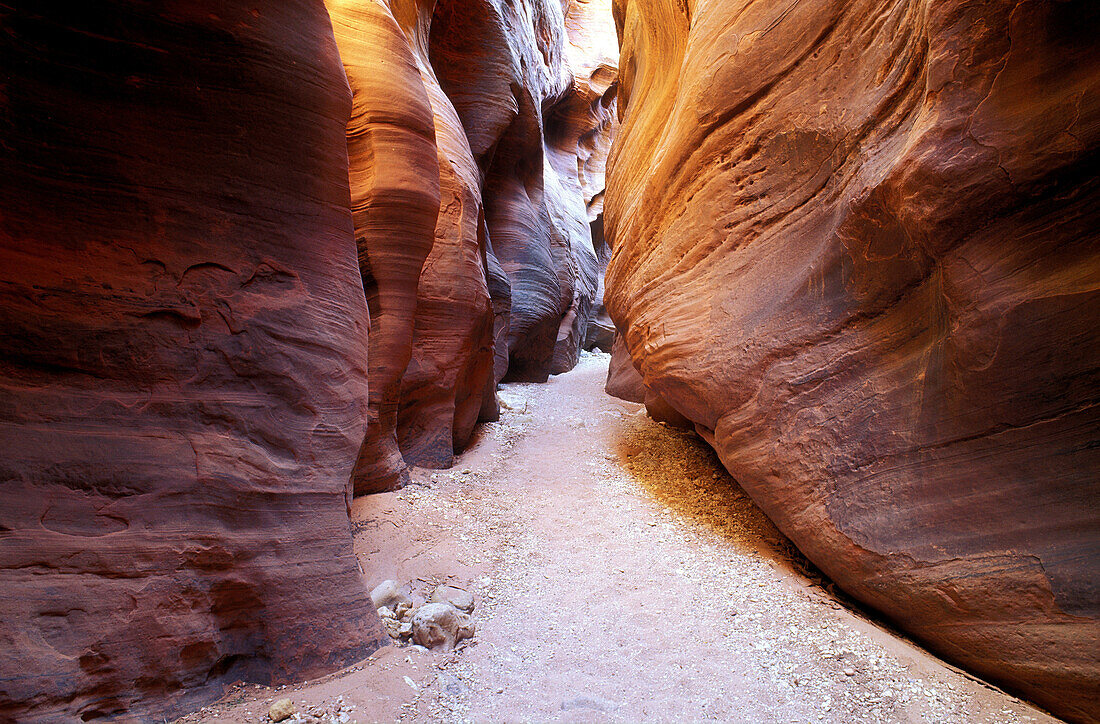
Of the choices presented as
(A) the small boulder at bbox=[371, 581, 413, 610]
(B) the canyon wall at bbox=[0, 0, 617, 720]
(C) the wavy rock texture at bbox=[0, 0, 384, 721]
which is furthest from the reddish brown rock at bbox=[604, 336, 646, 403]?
(C) the wavy rock texture at bbox=[0, 0, 384, 721]

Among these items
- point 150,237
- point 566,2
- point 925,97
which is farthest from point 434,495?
point 566,2

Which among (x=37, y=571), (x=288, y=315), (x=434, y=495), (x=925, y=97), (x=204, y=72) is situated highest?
(x=925, y=97)

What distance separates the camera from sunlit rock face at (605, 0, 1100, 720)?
239cm

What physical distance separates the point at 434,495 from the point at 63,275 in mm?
3371

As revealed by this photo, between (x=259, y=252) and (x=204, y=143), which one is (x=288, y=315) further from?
(x=204, y=143)

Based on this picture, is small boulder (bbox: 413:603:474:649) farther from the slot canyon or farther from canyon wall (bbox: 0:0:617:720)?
canyon wall (bbox: 0:0:617:720)

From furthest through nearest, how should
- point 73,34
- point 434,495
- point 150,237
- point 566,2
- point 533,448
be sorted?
point 566,2, point 533,448, point 434,495, point 150,237, point 73,34

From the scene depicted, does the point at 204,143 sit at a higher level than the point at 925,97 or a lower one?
lower

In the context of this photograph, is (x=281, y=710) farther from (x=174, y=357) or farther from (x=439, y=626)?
(x=174, y=357)

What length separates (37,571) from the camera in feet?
6.69

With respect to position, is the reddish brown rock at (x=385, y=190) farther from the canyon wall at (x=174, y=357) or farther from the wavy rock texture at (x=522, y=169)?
the wavy rock texture at (x=522, y=169)

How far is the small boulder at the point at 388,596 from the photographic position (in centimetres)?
315

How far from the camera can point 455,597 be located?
11.0 feet

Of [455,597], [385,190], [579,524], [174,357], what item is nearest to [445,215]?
[385,190]
